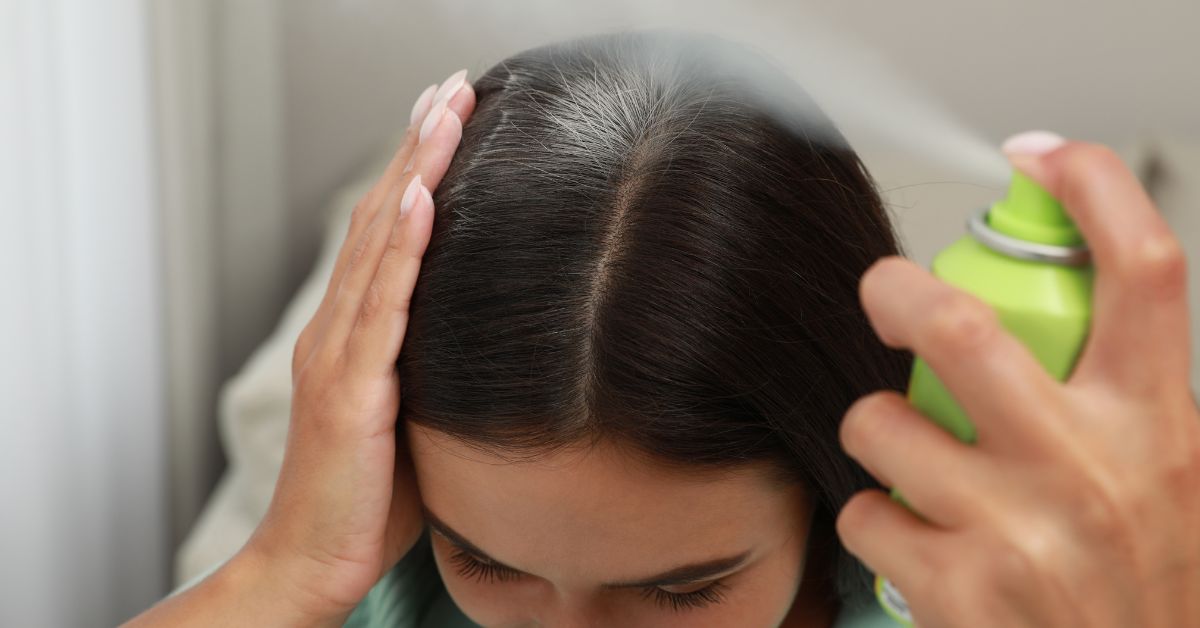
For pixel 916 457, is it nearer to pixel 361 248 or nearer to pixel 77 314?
pixel 361 248

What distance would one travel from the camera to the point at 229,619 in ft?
2.88

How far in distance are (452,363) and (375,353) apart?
53mm

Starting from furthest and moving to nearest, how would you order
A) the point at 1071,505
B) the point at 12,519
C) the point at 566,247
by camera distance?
the point at 12,519, the point at 566,247, the point at 1071,505

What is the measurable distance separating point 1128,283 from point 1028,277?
0.14 feet

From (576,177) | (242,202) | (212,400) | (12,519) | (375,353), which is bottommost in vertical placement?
(212,400)

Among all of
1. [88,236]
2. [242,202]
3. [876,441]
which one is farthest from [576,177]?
[242,202]

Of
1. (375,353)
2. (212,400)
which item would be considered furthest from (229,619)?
(212,400)

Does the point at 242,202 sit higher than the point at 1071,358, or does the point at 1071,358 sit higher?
the point at 1071,358

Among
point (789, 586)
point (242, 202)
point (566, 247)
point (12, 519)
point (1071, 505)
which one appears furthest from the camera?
point (242, 202)

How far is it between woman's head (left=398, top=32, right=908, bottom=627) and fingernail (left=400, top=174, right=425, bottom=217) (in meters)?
0.02

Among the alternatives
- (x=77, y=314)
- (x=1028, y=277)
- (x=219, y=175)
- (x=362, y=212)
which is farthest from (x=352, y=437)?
(x=219, y=175)

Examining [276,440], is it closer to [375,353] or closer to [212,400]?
[212,400]

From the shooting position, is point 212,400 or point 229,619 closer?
point 229,619

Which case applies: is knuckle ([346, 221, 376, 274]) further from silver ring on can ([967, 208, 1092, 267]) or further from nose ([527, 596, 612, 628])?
silver ring on can ([967, 208, 1092, 267])
